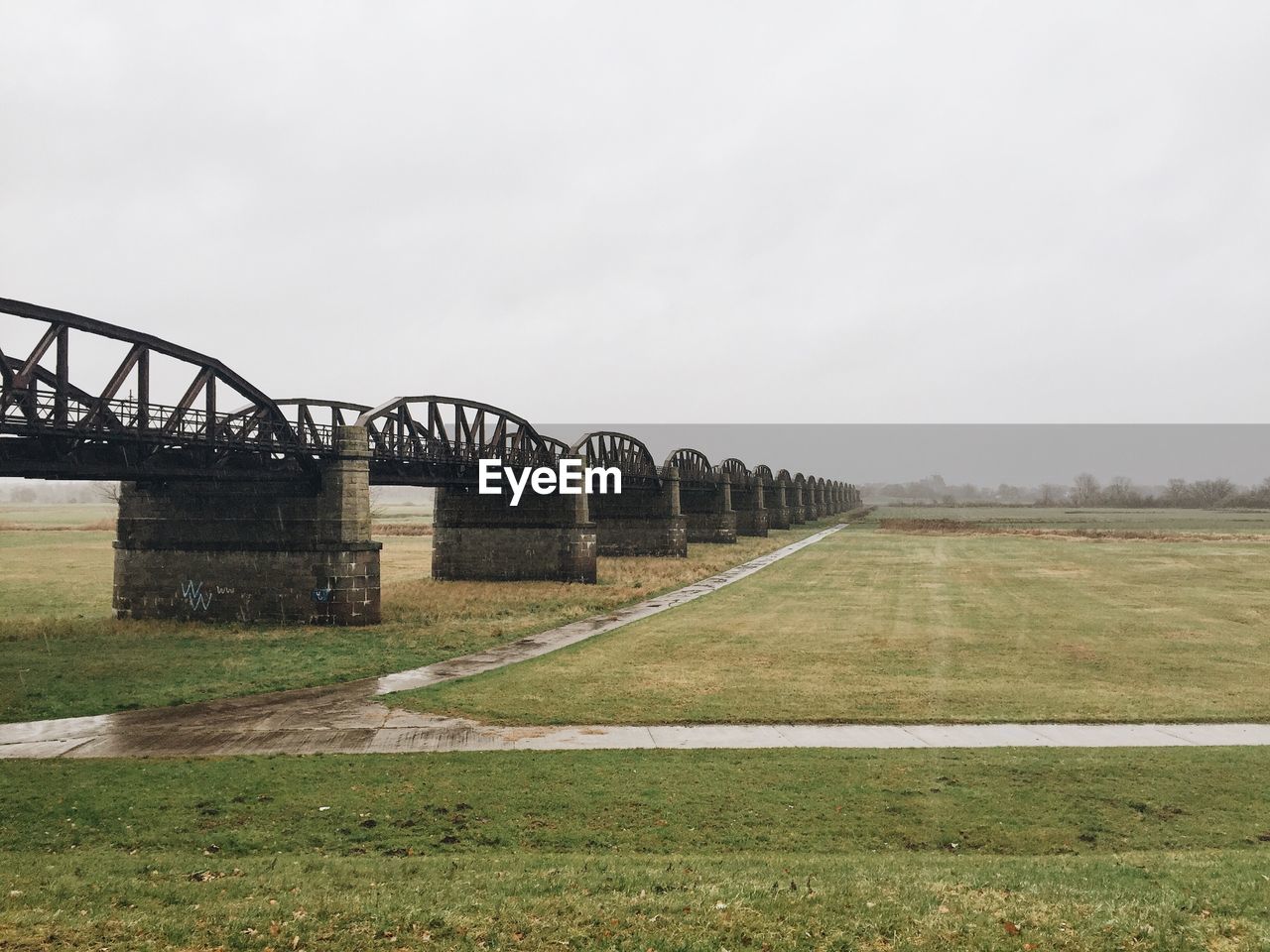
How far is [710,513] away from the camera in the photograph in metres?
107

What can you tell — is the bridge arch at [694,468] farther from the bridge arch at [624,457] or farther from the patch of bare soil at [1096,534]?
the patch of bare soil at [1096,534]

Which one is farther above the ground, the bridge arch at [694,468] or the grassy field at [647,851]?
the bridge arch at [694,468]

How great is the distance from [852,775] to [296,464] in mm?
32309

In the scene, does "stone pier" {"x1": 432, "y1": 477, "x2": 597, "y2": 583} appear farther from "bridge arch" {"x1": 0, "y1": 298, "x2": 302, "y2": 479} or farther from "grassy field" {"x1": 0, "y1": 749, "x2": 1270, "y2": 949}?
"grassy field" {"x1": 0, "y1": 749, "x2": 1270, "y2": 949}

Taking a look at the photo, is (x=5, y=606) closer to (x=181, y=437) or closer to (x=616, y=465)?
(x=181, y=437)

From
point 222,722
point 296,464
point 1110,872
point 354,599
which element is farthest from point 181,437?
point 1110,872

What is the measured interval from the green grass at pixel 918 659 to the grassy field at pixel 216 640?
564cm

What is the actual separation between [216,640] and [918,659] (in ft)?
90.0

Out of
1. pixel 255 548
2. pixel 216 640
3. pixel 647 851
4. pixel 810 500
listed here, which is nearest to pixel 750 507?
pixel 810 500

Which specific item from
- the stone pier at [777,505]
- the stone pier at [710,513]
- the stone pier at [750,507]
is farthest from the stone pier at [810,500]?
the stone pier at [710,513]

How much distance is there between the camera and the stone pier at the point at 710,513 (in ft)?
346

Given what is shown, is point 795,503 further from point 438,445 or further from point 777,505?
point 438,445

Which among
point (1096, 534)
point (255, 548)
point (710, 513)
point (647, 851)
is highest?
point (255, 548)

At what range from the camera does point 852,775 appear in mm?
16297
